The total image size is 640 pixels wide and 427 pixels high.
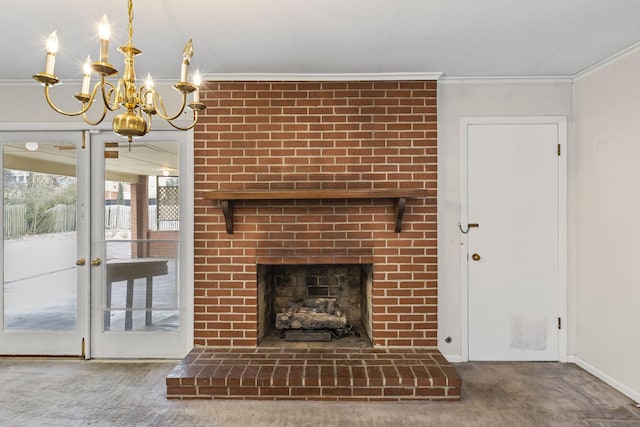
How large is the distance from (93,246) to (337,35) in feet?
8.43

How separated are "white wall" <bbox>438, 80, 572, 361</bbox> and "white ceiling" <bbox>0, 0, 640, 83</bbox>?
0.13 meters

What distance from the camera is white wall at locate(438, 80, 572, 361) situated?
342 centimetres

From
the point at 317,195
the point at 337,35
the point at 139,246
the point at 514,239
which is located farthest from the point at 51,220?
the point at 514,239

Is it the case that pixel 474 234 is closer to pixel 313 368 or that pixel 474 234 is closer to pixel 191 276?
pixel 313 368

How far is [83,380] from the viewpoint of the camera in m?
3.08

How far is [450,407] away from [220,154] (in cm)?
Result: 244

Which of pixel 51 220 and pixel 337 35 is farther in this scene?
pixel 51 220

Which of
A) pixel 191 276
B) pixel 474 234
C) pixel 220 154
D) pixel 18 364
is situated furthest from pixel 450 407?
pixel 18 364

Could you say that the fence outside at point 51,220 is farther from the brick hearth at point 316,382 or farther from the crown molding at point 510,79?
the crown molding at point 510,79

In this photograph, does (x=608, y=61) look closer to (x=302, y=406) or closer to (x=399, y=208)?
(x=399, y=208)

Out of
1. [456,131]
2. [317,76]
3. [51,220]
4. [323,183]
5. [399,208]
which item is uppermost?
[317,76]

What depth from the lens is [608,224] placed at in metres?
3.04

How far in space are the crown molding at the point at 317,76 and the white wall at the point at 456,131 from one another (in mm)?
296

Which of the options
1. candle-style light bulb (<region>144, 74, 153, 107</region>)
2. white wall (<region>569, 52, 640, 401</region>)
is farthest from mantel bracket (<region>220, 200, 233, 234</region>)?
white wall (<region>569, 52, 640, 401</region>)
